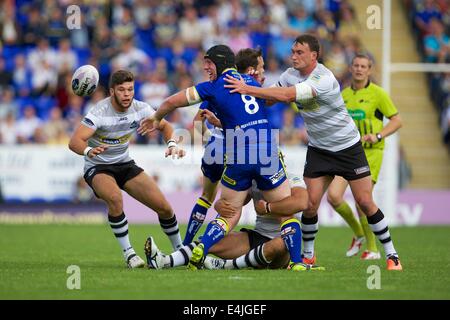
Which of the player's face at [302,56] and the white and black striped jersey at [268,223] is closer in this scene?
the player's face at [302,56]

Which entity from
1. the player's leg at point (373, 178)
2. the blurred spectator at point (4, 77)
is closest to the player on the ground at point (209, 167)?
the player's leg at point (373, 178)

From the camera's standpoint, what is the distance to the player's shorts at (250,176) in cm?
1031

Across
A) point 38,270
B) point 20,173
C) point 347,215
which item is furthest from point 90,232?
point 38,270

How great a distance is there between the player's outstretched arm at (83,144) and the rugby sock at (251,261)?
196 cm

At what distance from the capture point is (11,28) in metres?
24.2

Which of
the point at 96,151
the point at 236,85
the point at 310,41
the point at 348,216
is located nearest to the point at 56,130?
the point at 348,216

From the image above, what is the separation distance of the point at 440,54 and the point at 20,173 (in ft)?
34.1

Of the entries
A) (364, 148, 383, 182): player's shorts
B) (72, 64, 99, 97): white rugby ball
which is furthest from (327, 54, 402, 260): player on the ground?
(72, 64, 99, 97): white rugby ball

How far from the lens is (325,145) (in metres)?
11.3

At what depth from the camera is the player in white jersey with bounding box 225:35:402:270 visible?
10898mm

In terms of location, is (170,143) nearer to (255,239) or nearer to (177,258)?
(177,258)

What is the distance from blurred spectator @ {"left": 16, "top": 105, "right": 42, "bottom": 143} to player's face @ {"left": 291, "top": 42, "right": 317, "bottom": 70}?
12244 mm

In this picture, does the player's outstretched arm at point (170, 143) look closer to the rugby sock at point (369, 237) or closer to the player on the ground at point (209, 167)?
the player on the ground at point (209, 167)

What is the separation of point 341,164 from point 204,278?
246 cm
